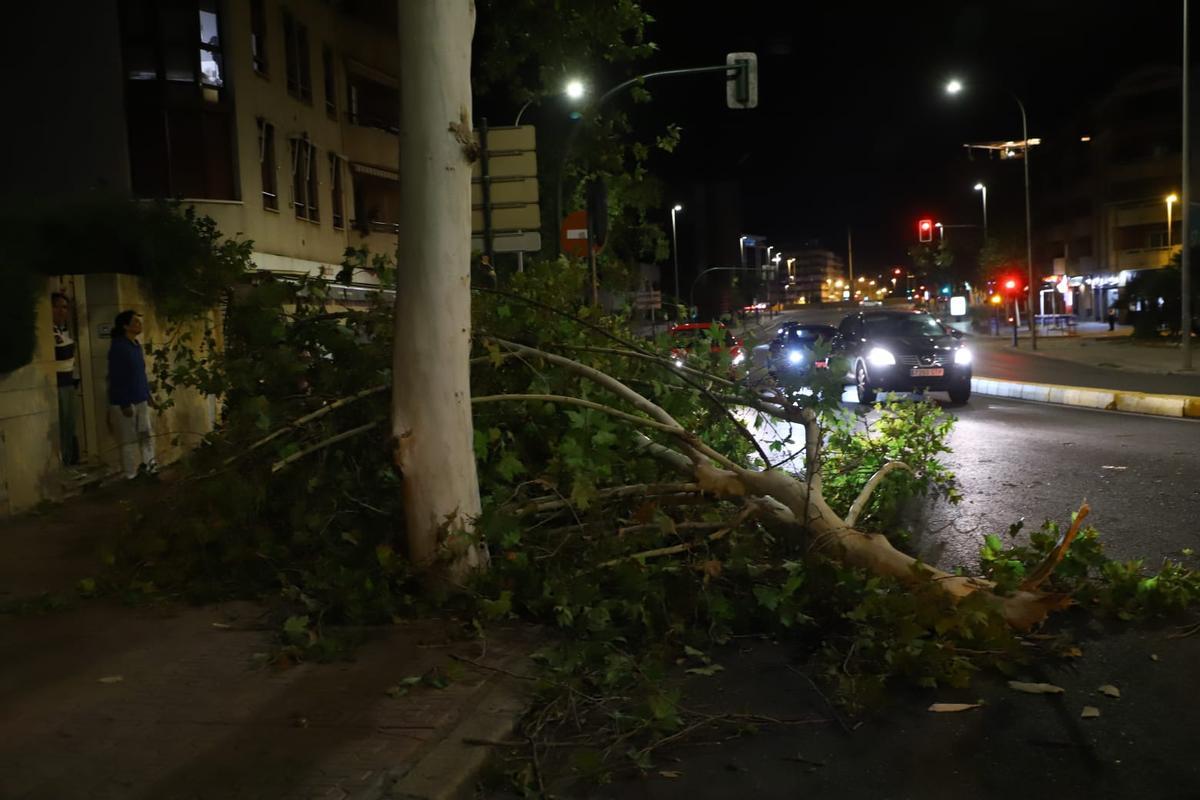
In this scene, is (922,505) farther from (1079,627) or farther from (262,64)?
(262,64)

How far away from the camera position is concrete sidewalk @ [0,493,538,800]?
156 inches

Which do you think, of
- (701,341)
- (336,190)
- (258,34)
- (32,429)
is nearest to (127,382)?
(32,429)

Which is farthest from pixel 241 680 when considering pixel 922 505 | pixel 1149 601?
pixel 922 505

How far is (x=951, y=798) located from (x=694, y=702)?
1390 mm

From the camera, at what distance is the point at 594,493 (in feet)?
21.0

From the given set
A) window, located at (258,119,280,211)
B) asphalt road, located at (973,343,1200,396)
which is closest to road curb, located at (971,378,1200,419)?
asphalt road, located at (973,343,1200,396)

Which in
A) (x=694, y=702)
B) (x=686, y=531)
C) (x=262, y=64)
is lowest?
(x=694, y=702)

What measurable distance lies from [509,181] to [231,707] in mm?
7984

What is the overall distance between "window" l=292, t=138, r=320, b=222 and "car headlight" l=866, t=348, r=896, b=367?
15.5 metres

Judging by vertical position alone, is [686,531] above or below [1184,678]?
above

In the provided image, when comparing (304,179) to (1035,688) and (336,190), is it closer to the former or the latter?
(336,190)

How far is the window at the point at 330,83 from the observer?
101 ft

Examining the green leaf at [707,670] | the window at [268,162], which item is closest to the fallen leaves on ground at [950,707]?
the green leaf at [707,670]

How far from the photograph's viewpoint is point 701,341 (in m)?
8.42
